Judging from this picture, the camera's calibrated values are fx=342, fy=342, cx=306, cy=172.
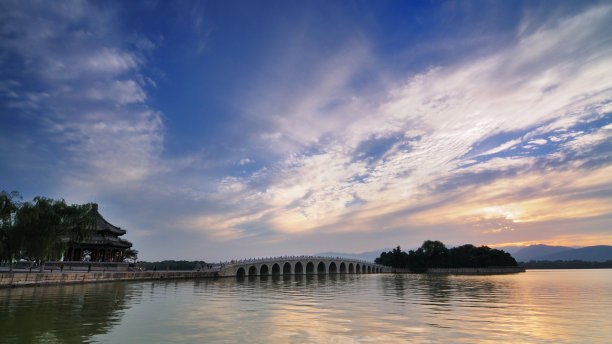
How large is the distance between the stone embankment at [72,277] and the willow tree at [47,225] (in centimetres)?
194

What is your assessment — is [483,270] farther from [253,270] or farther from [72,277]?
[72,277]

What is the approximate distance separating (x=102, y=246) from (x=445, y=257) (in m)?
103

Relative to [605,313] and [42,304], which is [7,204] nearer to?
[42,304]

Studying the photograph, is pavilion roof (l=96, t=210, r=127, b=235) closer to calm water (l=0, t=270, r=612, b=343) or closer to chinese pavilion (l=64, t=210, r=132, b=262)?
chinese pavilion (l=64, t=210, r=132, b=262)

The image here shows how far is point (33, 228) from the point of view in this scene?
3200cm

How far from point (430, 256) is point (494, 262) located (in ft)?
64.7

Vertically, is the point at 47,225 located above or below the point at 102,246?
above

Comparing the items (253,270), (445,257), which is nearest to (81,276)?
(253,270)

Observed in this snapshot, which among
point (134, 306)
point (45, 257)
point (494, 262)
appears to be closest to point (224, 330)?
point (134, 306)

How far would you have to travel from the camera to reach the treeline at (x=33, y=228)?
31.1 meters

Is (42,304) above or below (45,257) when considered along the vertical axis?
below

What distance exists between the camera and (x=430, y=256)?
119 m

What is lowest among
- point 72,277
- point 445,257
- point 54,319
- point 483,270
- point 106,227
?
point 483,270

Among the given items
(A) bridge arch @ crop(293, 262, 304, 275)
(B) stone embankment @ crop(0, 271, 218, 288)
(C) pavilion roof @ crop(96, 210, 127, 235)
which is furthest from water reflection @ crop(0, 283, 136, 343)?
(A) bridge arch @ crop(293, 262, 304, 275)
